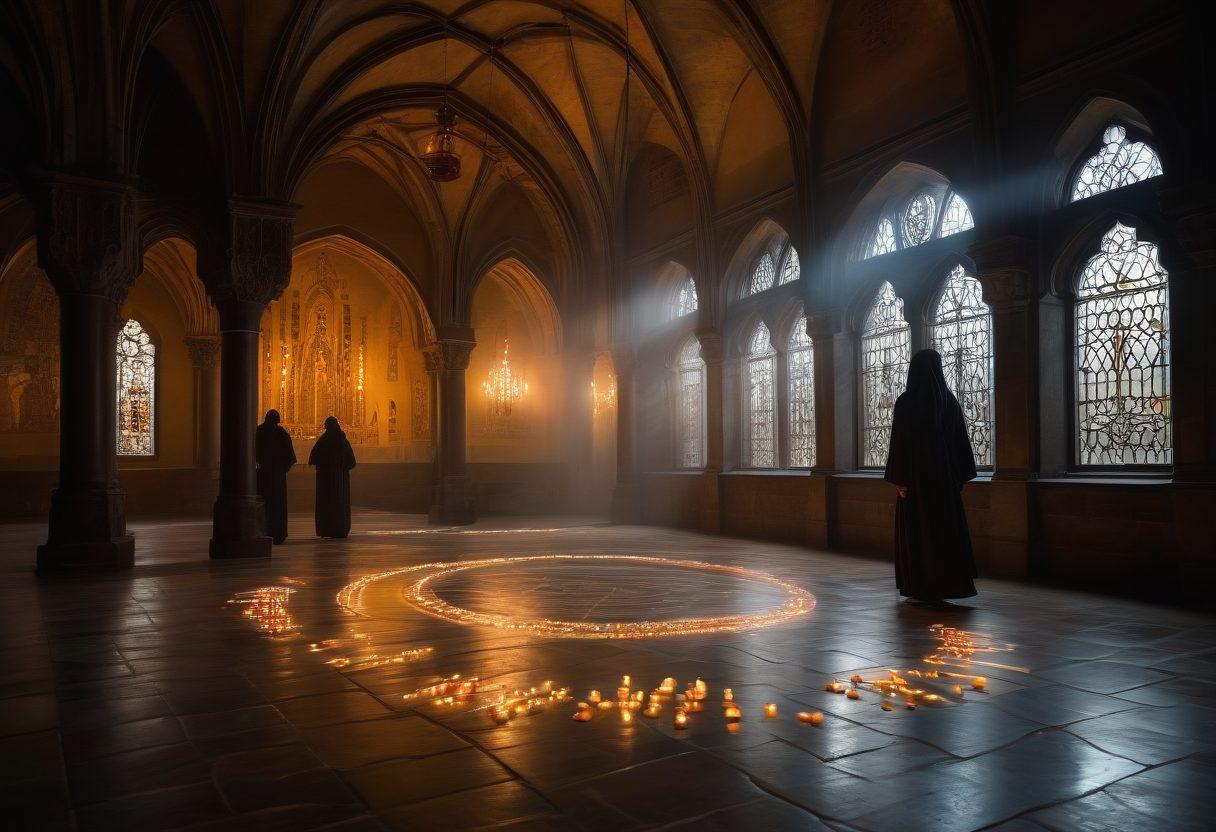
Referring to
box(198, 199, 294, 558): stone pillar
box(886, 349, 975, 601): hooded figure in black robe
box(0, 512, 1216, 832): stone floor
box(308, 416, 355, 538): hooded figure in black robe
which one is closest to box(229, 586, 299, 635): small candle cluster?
box(0, 512, 1216, 832): stone floor

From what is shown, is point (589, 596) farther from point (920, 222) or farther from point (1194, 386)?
point (920, 222)

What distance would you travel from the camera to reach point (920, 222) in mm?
10727

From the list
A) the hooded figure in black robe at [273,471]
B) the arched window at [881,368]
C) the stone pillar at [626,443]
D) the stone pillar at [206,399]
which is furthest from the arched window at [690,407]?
the stone pillar at [206,399]

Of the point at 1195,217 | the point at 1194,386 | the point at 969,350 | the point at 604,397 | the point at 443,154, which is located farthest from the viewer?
the point at 604,397

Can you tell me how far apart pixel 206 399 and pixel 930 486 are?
53.6 feet

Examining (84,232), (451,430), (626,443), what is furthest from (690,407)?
(84,232)

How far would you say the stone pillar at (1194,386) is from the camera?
733 cm

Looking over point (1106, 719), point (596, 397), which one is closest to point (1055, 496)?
point (1106, 719)

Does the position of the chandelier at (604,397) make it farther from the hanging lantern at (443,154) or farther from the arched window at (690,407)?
the hanging lantern at (443,154)

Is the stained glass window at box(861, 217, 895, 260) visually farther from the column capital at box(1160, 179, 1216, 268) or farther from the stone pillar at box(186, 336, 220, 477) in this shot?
the stone pillar at box(186, 336, 220, 477)

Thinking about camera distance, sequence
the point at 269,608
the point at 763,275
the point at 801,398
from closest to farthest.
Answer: the point at 269,608
the point at 801,398
the point at 763,275

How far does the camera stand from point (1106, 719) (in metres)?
3.83

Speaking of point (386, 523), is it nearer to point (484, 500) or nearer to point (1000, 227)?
point (484, 500)

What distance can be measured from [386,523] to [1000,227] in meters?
11.3
